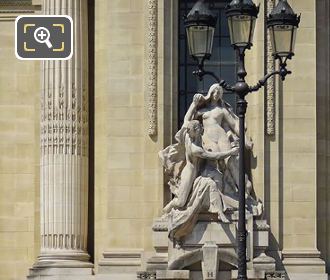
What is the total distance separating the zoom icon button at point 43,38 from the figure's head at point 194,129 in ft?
48.2

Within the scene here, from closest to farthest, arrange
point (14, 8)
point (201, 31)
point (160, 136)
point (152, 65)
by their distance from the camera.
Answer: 1. point (201, 31)
2. point (160, 136)
3. point (152, 65)
4. point (14, 8)

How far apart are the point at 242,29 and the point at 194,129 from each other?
9.57m

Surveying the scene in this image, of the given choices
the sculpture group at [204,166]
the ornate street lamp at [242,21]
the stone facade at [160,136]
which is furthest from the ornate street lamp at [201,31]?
the stone facade at [160,136]

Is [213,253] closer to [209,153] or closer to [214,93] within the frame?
[209,153]

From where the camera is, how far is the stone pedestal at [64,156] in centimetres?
3366

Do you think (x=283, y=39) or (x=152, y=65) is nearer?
(x=283, y=39)

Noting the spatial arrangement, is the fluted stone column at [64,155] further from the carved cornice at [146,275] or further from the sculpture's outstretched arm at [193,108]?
the sculpture's outstretched arm at [193,108]

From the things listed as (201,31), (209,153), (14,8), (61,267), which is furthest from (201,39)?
(14,8)

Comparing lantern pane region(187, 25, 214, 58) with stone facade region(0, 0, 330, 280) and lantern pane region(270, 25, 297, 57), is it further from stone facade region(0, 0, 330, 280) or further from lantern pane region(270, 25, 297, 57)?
stone facade region(0, 0, 330, 280)

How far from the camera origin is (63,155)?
33875mm

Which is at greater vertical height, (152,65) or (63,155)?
(152,65)

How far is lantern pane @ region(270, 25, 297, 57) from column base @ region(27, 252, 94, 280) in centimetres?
1195

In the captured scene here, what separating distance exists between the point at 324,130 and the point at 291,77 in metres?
1.67

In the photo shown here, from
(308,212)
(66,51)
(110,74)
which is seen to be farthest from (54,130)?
(66,51)
